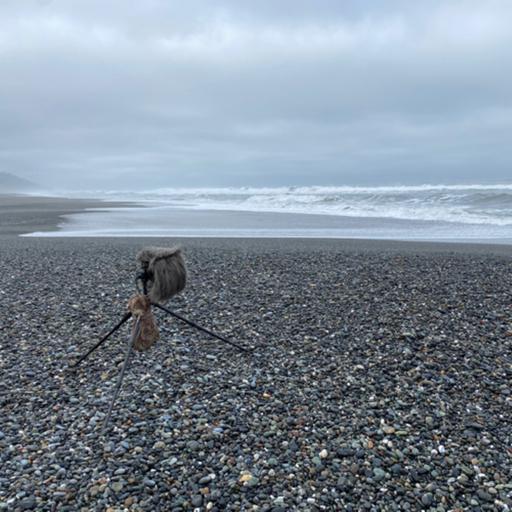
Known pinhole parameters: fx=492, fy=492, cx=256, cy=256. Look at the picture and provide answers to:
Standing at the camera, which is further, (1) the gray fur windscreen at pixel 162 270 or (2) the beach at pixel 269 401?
(1) the gray fur windscreen at pixel 162 270

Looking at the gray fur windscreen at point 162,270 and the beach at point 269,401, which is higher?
the gray fur windscreen at point 162,270

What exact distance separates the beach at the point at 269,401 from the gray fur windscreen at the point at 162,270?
32.4 inches

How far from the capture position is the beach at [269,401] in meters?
2.90

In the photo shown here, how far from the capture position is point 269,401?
3891mm

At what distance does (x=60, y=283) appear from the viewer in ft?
25.5

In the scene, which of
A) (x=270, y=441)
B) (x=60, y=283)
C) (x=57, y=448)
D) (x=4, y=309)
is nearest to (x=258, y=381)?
(x=270, y=441)

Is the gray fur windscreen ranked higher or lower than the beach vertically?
higher

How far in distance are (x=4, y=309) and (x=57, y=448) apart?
363 cm

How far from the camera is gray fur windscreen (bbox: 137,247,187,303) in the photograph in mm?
3826

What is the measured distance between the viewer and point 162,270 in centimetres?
385

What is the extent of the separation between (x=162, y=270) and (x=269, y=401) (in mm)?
1335

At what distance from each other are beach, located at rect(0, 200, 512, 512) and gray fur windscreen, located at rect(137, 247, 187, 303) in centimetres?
82

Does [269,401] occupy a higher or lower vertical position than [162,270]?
lower

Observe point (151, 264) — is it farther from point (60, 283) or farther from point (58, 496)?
point (60, 283)
